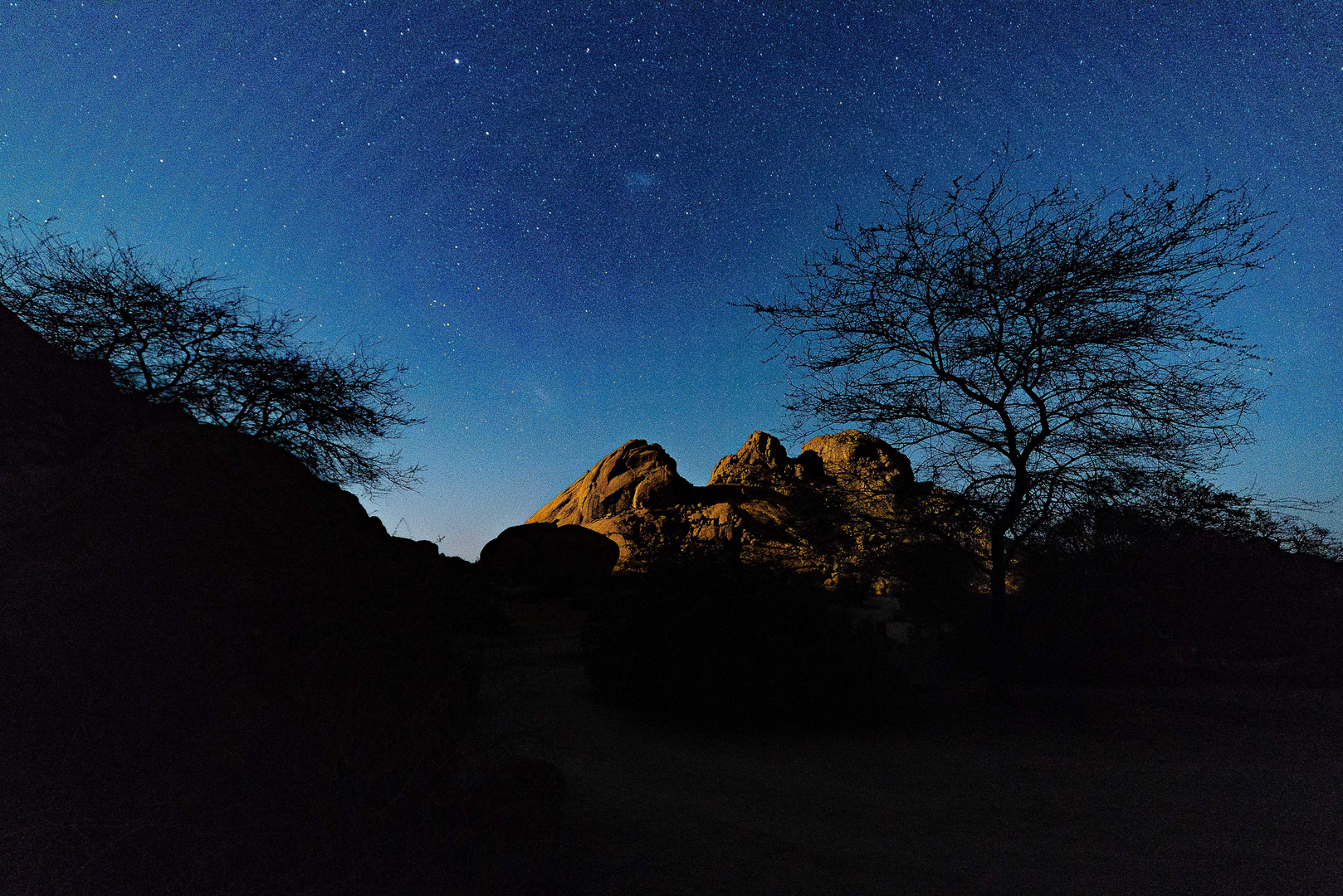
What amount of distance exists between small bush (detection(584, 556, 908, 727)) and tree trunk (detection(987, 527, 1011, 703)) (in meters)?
1.37

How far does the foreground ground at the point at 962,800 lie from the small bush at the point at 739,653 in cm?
47

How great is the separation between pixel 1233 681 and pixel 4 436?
Answer: 1789 cm

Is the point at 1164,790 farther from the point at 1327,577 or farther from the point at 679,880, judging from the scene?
the point at 1327,577

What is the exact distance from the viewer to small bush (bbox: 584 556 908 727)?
8375mm

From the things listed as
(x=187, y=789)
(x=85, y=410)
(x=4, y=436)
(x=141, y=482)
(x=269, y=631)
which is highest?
(x=85, y=410)

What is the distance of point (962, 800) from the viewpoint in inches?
222

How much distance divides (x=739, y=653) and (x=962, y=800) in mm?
3377

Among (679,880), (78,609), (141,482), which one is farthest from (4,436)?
(679,880)

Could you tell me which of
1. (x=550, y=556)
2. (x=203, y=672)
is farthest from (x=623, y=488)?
(x=203, y=672)

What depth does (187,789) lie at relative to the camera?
10.3 ft

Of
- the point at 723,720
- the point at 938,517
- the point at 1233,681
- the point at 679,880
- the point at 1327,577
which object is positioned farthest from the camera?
the point at 1327,577

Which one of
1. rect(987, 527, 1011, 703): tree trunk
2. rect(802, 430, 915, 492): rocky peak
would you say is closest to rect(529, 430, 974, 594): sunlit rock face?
rect(802, 430, 915, 492): rocky peak

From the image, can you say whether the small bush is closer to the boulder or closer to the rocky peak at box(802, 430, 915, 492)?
the rocky peak at box(802, 430, 915, 492)

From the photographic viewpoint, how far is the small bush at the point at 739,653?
8375 mm
